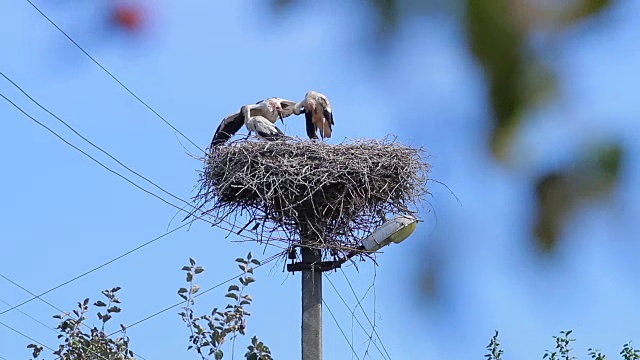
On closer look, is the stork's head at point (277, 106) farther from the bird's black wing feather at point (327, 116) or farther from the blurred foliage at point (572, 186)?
the blurred foliage at point (572, 186)

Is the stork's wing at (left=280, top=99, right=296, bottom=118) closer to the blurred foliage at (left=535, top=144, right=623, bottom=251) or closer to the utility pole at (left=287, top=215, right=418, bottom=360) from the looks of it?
the utility pole at (left=287, top=215, right=418, bottom=360)

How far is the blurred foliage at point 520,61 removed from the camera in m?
0.90

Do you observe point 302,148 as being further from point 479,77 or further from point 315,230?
point 479,77

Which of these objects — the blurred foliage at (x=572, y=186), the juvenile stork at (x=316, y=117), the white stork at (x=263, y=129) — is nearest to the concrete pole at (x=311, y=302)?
→ the white stork at (x=263, y=129)

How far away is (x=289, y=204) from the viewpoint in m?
8.07

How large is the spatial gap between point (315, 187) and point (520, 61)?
7244 millimetres

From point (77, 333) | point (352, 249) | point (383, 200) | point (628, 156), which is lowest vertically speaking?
point (628, 156)

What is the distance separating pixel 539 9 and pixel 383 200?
24.6 ft

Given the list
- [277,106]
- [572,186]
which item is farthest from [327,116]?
[572,186]

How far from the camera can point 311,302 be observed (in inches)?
315

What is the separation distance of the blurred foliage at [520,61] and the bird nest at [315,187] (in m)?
6.99

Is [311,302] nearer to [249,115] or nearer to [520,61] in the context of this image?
[249,115]

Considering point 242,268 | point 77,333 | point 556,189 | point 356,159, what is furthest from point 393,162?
point 556,189

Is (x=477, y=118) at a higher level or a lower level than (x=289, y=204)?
lower
